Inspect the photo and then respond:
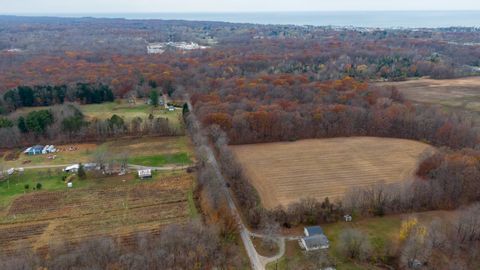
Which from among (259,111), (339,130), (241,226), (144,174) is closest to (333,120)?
(339,130)

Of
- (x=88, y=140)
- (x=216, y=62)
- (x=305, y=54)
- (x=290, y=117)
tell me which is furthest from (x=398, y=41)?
(x=88, y=140)

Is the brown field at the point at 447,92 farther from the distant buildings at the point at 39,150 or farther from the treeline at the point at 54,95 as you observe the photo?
the distant buildings at the point at 39,150

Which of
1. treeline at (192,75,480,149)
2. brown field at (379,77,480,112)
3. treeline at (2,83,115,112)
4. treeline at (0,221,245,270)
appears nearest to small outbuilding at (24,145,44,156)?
treeline at (2,83,115,112)

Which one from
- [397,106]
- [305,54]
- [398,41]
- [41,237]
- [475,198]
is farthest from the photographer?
[398,41]

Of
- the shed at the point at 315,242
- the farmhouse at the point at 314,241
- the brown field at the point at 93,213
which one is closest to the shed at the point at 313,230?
the farmhouse at the point at 314,241

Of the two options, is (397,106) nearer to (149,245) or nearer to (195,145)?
(195,145)
